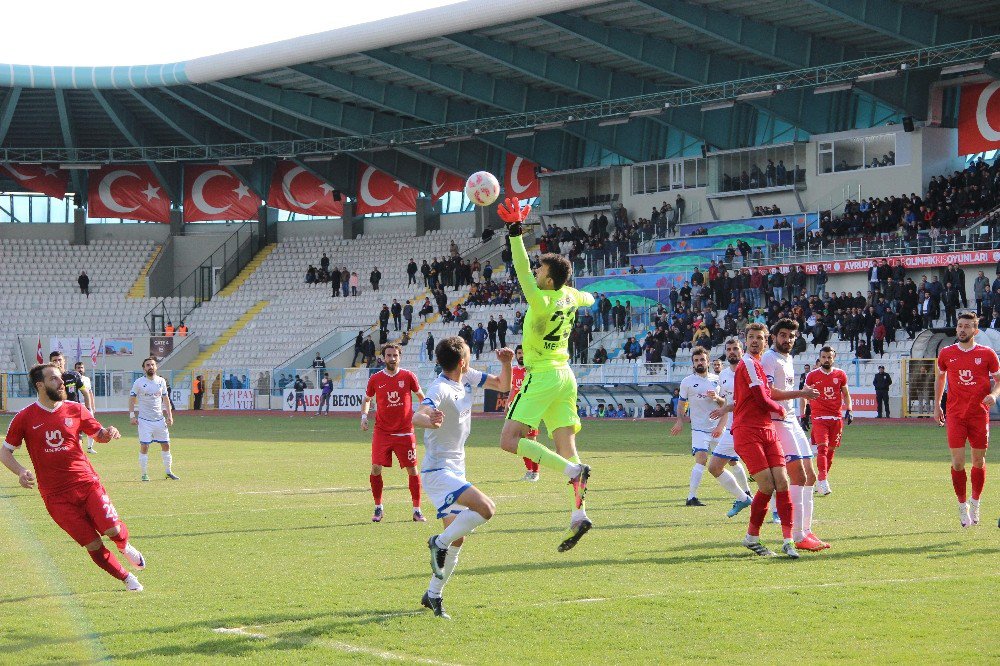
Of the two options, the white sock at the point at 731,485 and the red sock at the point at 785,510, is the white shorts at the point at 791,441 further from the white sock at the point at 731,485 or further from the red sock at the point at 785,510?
the white sock at the point at 731,485

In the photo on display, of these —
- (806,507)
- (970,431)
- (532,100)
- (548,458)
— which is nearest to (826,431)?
(970,431)

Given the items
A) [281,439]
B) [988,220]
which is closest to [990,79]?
[988,220]

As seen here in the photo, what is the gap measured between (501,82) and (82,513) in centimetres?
4654

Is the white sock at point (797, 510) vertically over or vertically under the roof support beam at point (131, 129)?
under

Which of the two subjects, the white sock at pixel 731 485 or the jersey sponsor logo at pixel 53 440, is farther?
the white sock at pixel 731 485

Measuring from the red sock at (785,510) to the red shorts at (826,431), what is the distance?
590 cm

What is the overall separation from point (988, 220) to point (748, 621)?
37.8m

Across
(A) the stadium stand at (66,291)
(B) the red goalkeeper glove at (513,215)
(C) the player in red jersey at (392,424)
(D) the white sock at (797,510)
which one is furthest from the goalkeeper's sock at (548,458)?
(A) the stadium stand at (66,291)

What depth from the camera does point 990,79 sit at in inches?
1873

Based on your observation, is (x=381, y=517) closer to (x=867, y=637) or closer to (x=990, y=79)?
(x=867, y=637)

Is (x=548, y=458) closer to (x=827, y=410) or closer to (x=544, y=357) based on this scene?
(x=544, y=357)

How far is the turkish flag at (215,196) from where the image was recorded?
69875 millimetres

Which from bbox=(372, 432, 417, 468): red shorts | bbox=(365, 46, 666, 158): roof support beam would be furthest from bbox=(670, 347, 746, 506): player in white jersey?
bbox=(365, 46, 666, 158): roof support beam

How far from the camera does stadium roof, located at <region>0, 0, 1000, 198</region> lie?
45406 millimetres
